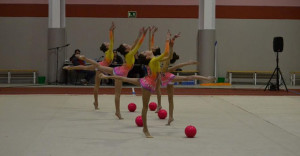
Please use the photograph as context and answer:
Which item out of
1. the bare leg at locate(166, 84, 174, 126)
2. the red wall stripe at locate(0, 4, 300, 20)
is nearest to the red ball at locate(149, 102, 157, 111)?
the bare leg at locate(166, 84, 174, 126)

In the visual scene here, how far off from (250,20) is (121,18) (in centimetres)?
671

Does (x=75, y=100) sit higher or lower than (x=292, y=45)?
lower

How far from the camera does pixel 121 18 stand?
23.2 metres

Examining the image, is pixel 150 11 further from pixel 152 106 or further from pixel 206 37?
pixel 152 106

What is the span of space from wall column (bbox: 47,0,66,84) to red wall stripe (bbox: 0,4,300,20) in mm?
925

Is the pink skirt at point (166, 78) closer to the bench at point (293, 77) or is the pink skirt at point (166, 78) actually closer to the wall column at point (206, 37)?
the wall column at point (206, 37)

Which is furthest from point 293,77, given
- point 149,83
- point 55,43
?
point 149,83

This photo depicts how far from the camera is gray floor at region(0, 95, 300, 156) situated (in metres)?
7.32

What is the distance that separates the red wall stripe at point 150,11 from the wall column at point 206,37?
2.51 feet

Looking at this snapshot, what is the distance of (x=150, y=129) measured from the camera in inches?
370

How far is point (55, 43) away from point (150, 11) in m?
5.11

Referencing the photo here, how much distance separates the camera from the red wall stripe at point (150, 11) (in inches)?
906

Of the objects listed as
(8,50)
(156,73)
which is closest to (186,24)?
(8,50)

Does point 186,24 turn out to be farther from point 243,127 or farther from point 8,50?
point 243,127
